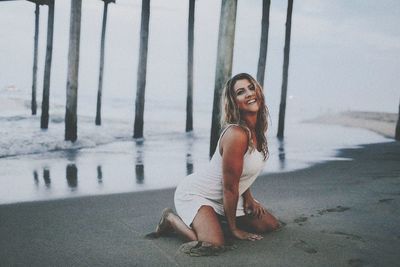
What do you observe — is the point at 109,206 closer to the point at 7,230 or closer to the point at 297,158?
the point at 7,230

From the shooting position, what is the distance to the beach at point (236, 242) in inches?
98.1

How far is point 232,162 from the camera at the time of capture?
256cm

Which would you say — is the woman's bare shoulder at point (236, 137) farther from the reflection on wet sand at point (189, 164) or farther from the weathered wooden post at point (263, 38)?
the weathered wooden post at point (263, 38)

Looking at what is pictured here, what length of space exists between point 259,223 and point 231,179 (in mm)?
608

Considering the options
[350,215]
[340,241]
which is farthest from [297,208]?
[340,241]

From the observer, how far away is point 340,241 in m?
2.78

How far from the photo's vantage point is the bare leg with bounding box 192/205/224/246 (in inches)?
103

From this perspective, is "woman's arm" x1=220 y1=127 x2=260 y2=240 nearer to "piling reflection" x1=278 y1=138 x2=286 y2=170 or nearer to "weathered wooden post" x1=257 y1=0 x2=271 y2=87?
"piling reflection" x1=278 y1=138 x2=286 y2=170

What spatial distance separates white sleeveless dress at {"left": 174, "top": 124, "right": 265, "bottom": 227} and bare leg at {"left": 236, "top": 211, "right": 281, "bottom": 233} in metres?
0.26

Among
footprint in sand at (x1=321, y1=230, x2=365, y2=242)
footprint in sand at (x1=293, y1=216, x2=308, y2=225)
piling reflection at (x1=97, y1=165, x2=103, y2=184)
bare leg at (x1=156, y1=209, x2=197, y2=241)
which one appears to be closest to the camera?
bare leg at (x1=156, y1=209, x2=197, y2=241)

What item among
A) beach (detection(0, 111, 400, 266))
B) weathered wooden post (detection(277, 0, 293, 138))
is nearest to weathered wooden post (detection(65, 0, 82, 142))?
beach (detection(0, 111, 400, 266))

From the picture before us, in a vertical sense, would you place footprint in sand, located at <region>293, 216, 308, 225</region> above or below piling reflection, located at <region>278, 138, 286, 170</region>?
above

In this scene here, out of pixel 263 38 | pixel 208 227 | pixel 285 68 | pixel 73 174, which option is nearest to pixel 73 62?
pixel 73 174

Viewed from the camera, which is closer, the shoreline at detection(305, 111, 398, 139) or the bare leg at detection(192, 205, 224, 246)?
the bare leg at detection(192, 205, 224, 246)
